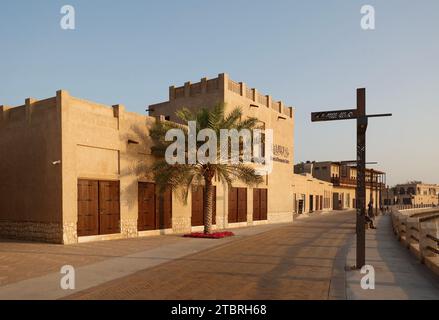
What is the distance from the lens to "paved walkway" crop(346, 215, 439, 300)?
346 inches

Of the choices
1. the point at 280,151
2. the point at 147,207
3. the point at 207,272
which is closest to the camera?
the point at 207,272

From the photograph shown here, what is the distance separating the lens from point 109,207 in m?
20.7

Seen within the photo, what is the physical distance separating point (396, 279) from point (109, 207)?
1519 centimetres

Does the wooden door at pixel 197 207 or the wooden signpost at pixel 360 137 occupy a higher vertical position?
the wooden signpost at pixel 360 137

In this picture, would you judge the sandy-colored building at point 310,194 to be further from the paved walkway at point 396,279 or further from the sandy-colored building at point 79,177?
the paved walkway at point 396,279

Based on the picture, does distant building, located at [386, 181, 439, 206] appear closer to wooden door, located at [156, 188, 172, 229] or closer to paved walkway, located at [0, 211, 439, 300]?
wooden door, located at [156, 188, 172, 229]

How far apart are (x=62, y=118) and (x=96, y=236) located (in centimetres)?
652

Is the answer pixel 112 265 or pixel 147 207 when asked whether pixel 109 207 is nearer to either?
pixel 147 207

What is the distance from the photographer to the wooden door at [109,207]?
66.4 ft

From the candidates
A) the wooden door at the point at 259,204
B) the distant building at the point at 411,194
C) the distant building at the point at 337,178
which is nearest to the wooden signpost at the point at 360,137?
the wooden door at the point at 259,204

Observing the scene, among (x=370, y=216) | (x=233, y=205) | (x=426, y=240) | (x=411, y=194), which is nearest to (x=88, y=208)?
(x=233, y=205)

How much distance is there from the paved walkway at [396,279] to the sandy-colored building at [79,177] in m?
12.6

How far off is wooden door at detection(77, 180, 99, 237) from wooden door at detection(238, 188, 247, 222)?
552 inches
